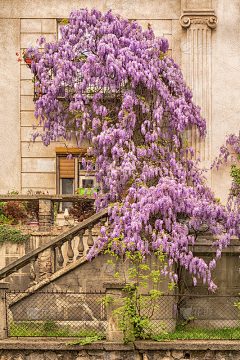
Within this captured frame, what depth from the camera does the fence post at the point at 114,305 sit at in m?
8.35

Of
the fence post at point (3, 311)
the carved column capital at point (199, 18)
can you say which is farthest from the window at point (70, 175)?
the fence post at point (3, 311)

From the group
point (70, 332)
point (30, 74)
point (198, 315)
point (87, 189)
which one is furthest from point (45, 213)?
point (30, 74)

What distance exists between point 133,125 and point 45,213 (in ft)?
9.66

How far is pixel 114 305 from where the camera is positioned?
8422 millimetres

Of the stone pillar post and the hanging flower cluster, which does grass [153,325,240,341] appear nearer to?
the hanging flower cluster

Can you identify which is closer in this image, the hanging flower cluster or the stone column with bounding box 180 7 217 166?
the hanging flower cluster

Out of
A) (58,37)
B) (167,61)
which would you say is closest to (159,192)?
(167,61)

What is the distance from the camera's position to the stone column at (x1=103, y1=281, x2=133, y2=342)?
8352 millimetres

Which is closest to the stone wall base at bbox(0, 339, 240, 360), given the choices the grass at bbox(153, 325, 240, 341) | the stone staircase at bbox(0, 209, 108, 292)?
the grass at bbox(153, 325, 240, 341)

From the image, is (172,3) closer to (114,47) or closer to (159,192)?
(114,47)

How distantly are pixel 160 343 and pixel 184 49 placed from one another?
27.2 feet

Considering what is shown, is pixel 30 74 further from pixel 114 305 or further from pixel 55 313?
pixel 114 305

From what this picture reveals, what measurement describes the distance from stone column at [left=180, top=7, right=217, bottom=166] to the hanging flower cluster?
14.3 inches

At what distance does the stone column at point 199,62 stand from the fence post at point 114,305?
5.75 metres
